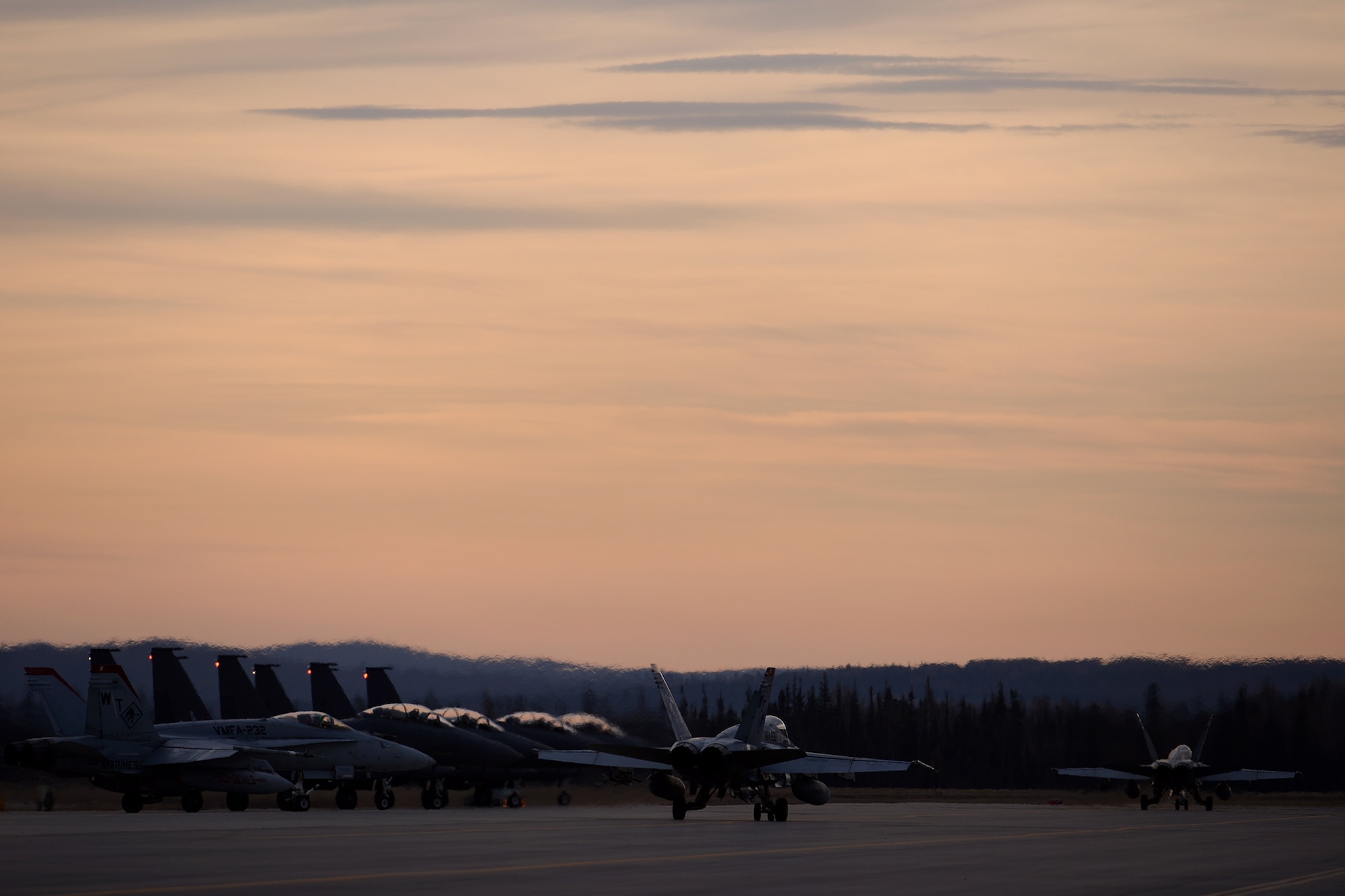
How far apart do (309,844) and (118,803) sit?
1243 inches

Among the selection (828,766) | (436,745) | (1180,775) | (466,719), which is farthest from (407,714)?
(1180,775)

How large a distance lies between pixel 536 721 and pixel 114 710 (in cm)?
1930

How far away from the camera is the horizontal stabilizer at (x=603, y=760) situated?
138 feet

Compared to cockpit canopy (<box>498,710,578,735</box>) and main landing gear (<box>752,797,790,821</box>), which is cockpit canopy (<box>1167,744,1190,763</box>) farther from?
main landing gear (<box>752,797,790,821</box>)

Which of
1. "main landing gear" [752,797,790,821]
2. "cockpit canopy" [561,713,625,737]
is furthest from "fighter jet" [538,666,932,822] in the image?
"cockpit canopy" [561,713,625,737]

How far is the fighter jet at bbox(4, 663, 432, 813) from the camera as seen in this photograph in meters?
42.1

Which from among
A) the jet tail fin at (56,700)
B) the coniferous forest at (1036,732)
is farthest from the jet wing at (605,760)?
the coniferous forest at (1036,732)

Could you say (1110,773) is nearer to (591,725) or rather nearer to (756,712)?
(591,725)

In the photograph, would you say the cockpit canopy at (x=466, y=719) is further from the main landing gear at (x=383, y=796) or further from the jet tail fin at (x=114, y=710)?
the jet tail fin at (x=114, y=710)

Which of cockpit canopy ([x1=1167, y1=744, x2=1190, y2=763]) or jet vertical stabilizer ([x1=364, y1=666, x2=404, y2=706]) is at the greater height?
jet vertical stabilizer ([x1=364, y1=666, x2=404, y2=706])

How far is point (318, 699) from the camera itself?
56562mm

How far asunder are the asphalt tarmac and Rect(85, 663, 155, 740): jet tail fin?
2.31 metres

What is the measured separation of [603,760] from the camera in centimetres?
4322

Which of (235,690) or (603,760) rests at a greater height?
(235,690)
